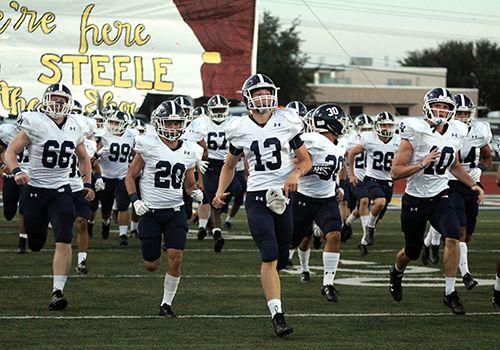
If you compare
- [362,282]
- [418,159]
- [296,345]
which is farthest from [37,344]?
[362,282]

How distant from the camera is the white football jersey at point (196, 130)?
1626 centimetres

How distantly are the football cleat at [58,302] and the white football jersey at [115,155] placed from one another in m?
6.11

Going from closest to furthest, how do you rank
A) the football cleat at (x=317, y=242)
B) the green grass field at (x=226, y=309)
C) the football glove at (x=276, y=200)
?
1. the green grass field at (x=226, y=309)
2. the football glove at (x=276, y=200)
3. the football cleat at (x=317, y=242)

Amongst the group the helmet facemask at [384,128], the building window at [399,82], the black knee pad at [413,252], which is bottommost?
the building window at [399,82]

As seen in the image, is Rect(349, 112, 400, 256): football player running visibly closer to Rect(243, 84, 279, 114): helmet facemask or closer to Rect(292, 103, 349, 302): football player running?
Rect(292, 103, 349, 302): football player running

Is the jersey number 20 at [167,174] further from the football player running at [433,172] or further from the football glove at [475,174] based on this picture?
the football glove at [475,174]

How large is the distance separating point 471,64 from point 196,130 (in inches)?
2748

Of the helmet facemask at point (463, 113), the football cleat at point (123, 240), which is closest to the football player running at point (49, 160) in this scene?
the helmet facemask at point (463, 113)

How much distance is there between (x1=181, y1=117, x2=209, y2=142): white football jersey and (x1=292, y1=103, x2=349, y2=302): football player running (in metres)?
4.70

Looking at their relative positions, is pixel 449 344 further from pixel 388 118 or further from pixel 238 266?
pixel 388 118

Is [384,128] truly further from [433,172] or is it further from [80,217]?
[433,172]

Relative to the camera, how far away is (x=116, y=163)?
52.5 ft

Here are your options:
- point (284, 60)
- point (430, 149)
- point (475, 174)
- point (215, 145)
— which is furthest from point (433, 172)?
point (284, 60)

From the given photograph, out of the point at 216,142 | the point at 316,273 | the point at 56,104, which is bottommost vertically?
the point at 316,273
